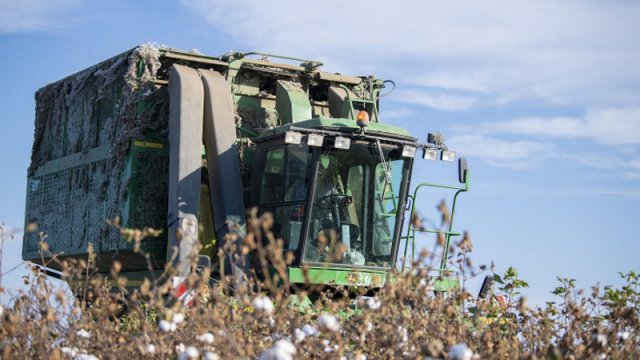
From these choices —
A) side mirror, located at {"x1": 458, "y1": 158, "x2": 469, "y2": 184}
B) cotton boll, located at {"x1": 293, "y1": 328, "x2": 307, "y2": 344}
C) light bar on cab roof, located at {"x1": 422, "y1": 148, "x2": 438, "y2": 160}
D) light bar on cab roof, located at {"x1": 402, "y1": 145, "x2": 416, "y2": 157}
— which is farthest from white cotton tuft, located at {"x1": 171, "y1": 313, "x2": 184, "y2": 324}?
side mirror, located at {"x1": 458, "y1": 158, "x2": 469, "y2": 184}

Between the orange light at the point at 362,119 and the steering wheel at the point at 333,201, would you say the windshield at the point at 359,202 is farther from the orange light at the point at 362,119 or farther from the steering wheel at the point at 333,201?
the orange light at the point at 362,119

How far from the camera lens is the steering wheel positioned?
389 inches

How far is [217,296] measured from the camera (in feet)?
17.8

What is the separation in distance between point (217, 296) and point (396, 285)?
1003 millimetres

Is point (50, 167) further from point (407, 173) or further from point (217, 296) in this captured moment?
point (217, 296)

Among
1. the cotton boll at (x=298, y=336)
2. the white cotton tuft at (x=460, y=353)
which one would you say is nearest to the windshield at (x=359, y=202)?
the cotton boll at (x=298, y=336)

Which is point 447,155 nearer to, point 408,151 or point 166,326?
point 408,151

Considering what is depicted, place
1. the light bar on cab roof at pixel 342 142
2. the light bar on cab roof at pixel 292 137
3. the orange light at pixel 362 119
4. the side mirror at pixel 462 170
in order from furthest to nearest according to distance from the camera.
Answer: the side mirror at pixel 462 170 < the orange light at pixel 362 119 < the light bar on cab roof at pixel 342 142 < the light bar on cab roof at pixel 292 137

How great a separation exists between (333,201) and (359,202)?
1.01 feet

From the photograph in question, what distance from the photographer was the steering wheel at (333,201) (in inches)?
389

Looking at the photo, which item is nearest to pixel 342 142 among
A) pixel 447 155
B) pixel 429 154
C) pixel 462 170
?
pixel 429 154

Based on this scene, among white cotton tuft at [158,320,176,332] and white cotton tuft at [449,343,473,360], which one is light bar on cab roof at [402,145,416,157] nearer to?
white cotton tuft at [158,320,176,332]

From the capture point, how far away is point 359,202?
10.1m

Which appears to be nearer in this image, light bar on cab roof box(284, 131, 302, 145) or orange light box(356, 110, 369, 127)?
light bar on cab roof box(284, 131, 302, 145)
